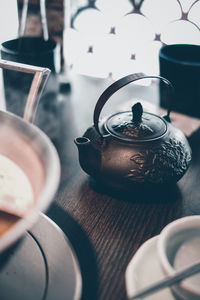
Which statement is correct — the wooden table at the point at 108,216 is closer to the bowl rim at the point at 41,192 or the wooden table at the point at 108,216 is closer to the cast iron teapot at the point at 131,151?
the cast iron teapot at the point at 131,151

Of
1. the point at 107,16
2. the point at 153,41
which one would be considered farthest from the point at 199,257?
the point at 107,16

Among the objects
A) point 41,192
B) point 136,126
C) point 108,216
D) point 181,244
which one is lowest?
point 108,216

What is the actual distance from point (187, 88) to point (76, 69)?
1.44 metres

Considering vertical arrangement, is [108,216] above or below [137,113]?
below

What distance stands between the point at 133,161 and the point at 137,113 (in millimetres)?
172

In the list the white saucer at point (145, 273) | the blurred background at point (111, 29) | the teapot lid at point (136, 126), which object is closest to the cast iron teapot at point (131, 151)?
the teapot lid at point (136, 126)

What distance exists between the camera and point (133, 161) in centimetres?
103

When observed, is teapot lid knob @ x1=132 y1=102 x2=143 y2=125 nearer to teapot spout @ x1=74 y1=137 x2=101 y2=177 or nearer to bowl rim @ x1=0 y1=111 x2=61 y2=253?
teapot spout @ x1=74 y1=137 x2=101 y2=177

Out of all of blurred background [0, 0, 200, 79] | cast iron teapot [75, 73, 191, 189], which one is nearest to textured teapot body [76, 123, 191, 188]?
cast iron teapot [75, 73, 191, 189]

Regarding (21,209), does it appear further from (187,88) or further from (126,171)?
(187,88)

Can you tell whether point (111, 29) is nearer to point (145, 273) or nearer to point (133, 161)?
point (133, 161)

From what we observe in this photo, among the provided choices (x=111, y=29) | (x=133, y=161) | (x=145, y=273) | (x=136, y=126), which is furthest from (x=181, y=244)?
(x=111, y=29)

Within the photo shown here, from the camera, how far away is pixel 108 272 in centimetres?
87

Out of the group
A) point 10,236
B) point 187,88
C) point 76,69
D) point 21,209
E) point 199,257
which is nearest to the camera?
point 10,236
